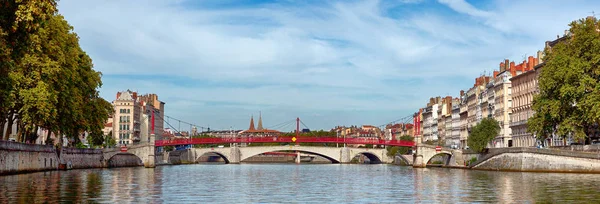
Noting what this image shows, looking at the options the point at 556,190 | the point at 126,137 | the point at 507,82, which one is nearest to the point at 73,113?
the point at 556,190

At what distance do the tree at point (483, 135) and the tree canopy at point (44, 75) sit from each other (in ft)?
123

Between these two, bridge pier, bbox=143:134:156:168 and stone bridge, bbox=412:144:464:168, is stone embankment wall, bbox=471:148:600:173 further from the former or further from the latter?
bridge pier, bbox=143:134:156:168

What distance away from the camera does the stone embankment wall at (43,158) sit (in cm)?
5484

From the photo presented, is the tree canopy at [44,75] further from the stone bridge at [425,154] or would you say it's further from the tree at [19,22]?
the stone bridge at [425,154]

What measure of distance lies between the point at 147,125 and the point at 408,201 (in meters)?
148

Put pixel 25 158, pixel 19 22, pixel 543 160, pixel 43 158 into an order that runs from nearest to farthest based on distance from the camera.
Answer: pixel 19 22 < pixel 25 158 < pixel 43 158 < pixel 543 160

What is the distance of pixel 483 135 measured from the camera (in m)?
89.9

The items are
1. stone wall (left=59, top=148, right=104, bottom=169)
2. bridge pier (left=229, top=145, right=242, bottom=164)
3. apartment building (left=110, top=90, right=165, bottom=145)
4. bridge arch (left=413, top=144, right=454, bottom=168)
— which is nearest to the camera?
stone wall (left=59, top=148, right=104, bottom=169)

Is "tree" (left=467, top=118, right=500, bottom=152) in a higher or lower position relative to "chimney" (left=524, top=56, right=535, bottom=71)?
lower

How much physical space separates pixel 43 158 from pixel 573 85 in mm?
39711

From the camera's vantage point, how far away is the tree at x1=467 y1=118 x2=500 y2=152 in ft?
295

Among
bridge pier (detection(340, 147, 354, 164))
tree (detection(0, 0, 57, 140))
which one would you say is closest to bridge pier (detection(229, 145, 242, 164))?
bridge pier (detection(340, 147, 354, 164))

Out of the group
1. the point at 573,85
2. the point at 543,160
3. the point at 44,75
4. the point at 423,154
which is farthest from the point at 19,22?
the point at 423,154

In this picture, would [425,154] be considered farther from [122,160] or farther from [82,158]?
[82,158]
